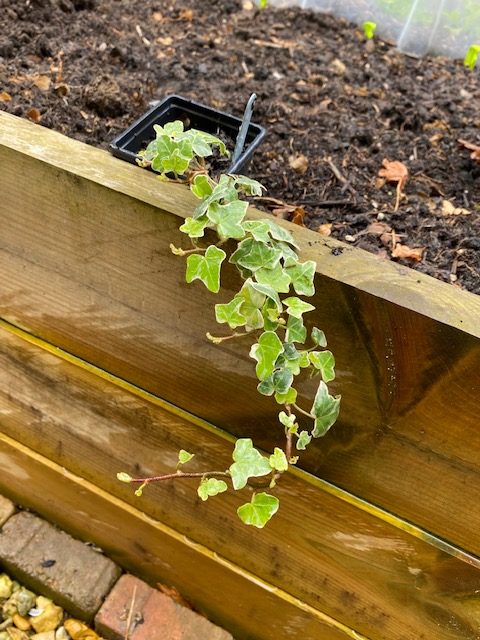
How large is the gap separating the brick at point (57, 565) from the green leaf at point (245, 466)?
2.88 ft

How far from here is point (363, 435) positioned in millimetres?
992

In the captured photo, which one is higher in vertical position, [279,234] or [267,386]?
[279,234]

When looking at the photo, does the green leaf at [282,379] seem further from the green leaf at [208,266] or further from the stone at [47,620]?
the stone at [47,620]

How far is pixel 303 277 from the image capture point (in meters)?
0.81

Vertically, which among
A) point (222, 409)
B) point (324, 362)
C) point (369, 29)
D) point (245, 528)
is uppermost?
point (369, 29)

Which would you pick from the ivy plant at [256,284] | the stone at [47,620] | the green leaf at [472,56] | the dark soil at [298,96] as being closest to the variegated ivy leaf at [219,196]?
the ivy plant at [256,284]

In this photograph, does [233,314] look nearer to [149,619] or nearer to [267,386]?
[267,386]

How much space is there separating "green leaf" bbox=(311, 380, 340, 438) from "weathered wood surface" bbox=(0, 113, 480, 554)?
7 cm

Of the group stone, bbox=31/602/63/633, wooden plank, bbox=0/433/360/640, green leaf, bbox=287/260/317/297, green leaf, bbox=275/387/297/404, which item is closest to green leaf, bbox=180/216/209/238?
green leaf, bbox=287/260/317/297

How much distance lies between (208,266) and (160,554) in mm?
900

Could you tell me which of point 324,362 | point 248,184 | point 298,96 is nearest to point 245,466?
point 324,362

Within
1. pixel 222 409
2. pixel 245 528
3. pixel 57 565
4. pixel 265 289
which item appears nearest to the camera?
pixel 265 289

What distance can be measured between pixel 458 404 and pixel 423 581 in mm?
419

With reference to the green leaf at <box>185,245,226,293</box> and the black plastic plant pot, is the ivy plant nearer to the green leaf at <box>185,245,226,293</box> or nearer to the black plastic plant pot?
the green leaf at <box>185,245,226,293</box>
